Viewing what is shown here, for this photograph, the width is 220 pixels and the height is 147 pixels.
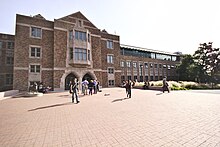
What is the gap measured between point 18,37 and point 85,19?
12714 millimetres

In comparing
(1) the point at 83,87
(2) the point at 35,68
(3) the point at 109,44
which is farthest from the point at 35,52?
(3) the point at 109,44

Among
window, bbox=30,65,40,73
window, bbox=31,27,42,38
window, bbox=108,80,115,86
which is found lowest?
window, bbox=108,80,115,86

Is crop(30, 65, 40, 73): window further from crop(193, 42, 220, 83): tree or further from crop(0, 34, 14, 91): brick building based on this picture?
crop(193, 42, 220, 83): tree

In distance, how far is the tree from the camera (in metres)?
39.5

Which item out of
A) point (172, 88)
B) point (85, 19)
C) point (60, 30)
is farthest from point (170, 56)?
point (60, 30)

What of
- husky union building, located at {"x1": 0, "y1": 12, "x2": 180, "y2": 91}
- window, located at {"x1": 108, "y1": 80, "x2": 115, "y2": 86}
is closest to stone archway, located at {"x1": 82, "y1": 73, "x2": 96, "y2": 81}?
husky union building, located at {"x1": 0, "y1": 12, "x2": 180, "y2": 91}

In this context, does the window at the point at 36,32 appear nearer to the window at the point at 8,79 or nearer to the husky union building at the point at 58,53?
the husky union building at the point at 58,53

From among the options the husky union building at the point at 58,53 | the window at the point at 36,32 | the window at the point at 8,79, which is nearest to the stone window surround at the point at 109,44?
the husky union building at the point at 58,53

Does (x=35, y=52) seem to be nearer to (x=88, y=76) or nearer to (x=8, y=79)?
(x=88, y=76)

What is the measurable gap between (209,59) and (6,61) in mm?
53262

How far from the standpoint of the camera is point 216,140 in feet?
13.1

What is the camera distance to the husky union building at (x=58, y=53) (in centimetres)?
2234

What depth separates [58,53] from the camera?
24.3 meters

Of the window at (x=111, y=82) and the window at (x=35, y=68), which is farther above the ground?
the window at (x=35, y=68)
